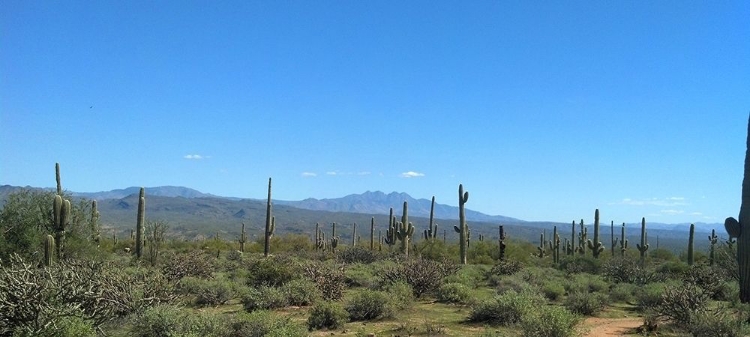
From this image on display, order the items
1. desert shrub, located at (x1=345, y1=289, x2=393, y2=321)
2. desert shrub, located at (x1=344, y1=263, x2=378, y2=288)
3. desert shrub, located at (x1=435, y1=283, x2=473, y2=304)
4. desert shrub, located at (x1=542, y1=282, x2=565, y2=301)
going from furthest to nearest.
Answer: desert shrub, located at (x1=344, y1=263, x2=378, y2=288), desert shrub, located at (x1=542, y1=282, x2=565, y2=301), desert shrub, located at (x1=435, y1=283, x2=473, y2=304), desert shrub, located at (x1=345, y1=289, x2=393, y2=321)

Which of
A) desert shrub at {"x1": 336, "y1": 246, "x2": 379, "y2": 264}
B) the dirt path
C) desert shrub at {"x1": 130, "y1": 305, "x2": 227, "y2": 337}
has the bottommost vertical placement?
desert shrub at {"x1": 336, "y1": 246, "x2": 379, "y2": 264}

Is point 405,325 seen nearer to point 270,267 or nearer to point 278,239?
point 270,267

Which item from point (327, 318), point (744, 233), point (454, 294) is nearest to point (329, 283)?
point (454, 294)

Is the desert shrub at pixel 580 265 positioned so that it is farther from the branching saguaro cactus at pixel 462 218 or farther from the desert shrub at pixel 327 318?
the desert shrub at pixel 327 318

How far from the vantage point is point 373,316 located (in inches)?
569

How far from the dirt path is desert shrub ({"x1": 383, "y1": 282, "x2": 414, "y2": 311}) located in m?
4.50

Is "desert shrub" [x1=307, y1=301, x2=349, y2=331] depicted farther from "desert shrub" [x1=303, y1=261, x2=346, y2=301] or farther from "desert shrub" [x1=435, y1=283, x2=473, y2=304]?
"desert shrub" [x1=435, y1=283, x2=473, y2=304]

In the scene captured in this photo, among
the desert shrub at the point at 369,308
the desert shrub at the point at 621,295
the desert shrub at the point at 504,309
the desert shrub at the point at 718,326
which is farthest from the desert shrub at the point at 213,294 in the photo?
the desert shrub at the point at 718,326

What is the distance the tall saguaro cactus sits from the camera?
14927 millimetres

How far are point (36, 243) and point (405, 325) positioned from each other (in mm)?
16601

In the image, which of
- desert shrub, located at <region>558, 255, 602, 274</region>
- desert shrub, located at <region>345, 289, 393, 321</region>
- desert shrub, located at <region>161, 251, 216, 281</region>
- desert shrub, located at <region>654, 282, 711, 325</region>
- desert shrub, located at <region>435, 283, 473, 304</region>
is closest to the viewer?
desert shrub, located at <region>654, 282, 711, 325</region>

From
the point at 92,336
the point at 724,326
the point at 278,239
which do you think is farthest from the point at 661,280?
the point at 278,239

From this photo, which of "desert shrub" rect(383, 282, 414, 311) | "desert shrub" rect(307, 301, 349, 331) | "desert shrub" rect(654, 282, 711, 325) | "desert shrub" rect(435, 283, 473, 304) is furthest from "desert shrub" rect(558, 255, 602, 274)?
"desert shrub" rect(307, 301, 349, 331)

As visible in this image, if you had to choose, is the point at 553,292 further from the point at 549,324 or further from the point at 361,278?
the point at 549,324
